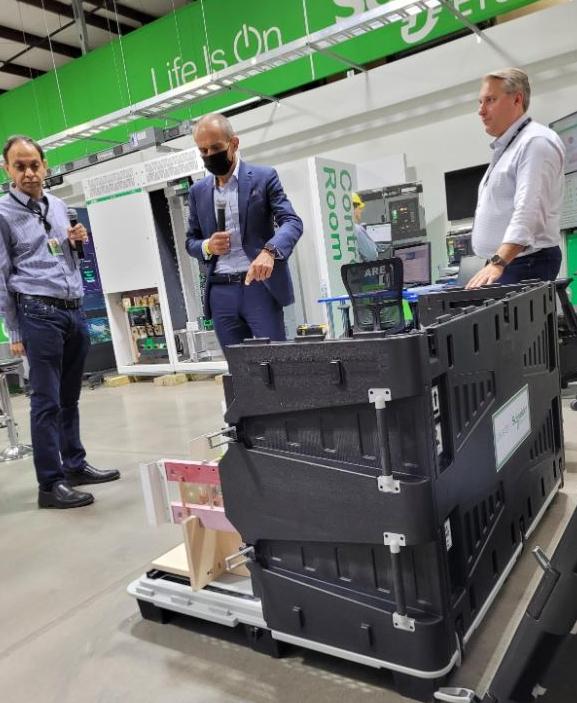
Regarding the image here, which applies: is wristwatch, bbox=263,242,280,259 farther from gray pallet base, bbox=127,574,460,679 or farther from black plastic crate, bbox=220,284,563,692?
gray pallet base, bbox=127,574,460,679

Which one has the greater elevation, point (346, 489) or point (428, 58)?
point (428, 58)

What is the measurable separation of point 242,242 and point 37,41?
8.59m

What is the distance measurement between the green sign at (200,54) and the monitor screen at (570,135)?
45.1 inches

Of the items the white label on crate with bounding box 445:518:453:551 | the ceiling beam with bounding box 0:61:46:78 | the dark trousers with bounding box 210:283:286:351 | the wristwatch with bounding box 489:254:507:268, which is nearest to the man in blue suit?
the dark trousers with bounding box 210:283:286:351

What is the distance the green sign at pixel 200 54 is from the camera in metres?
5.56

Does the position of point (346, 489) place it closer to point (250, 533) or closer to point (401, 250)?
point (250, 533)

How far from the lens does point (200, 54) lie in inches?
261

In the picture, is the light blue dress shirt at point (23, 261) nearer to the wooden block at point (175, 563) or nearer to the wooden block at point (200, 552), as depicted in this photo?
the wooden block at point (175, 563)

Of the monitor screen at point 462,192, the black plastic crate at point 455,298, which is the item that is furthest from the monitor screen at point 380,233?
the black plastic crate at point 455,298

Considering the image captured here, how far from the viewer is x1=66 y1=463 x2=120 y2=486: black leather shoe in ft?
9.25

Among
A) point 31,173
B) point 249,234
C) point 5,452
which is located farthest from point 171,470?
point 5,452

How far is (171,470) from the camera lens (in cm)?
143

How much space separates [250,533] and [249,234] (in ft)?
4.42

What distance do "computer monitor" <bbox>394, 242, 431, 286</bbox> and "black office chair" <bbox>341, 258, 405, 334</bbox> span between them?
190 centimetres
